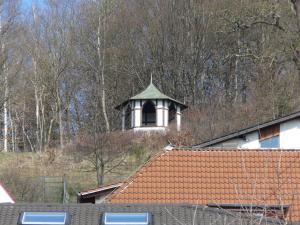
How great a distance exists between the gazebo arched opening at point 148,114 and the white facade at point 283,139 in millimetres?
17656

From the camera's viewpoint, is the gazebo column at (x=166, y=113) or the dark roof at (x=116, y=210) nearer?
the dark roof at (x=116, y=210)

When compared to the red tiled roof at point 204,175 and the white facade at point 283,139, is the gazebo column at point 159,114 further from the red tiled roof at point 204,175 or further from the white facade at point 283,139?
the red tiled roof at point 204,175

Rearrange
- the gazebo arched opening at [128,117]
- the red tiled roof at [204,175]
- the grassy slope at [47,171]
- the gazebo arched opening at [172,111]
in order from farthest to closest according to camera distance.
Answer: the gazebo arched opening at [128,117] → the gazebo arched opening at [172,111] → the grassy slope at [47,171] → the red tiled roof at [204,175]

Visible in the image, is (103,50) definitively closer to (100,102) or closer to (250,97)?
(100,102)

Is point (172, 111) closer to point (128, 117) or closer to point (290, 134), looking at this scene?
point (128, 117)

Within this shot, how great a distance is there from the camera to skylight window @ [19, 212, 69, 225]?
11.7 metres

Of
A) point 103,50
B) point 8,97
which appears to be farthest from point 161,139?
point 103,50

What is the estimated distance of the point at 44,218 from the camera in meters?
12.0

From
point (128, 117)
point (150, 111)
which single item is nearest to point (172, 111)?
point (150, 111)

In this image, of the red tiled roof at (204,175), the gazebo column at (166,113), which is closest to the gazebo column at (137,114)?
the gazebo column at (166,113)

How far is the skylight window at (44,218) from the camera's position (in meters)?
11.7

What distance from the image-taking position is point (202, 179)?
67.9 ft

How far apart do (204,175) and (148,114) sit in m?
21.8

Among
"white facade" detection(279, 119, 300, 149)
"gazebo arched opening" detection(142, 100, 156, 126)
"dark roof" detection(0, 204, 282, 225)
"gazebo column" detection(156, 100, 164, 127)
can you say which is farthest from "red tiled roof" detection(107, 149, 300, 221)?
"gazebo arched opening" detection(142, 100, 156, 126)
